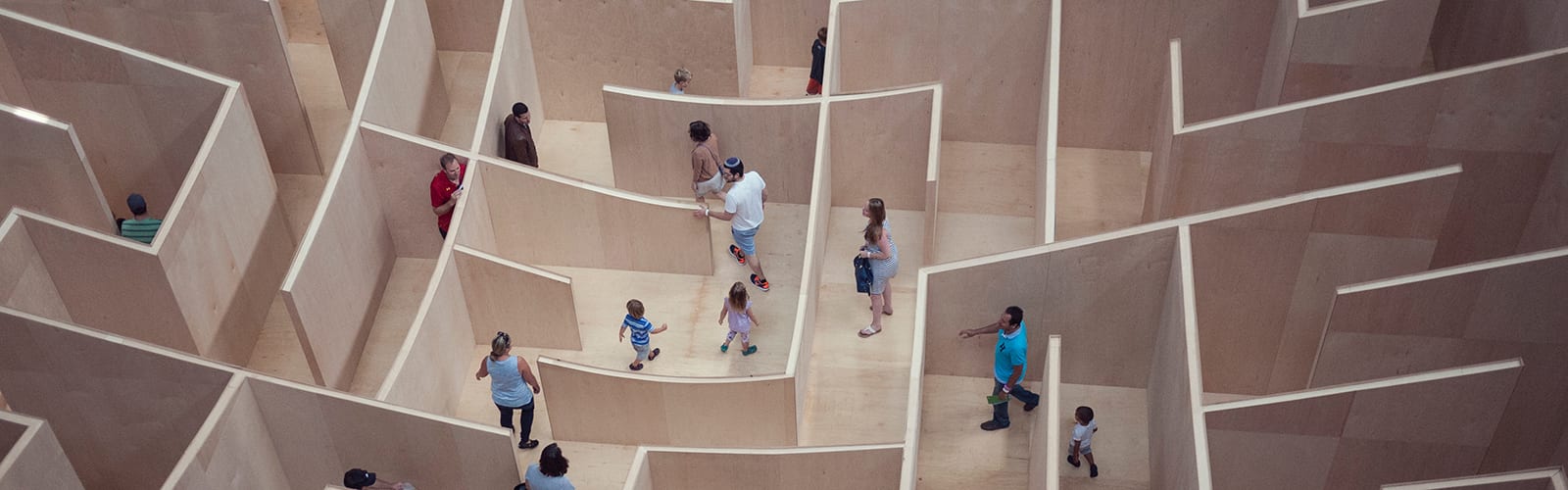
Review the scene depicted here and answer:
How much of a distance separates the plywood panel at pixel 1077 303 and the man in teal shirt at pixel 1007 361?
197 mm

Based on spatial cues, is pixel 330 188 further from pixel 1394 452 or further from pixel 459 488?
pixel 1394 452

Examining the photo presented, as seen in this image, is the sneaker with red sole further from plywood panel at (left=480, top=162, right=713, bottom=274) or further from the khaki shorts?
the khaki shorts

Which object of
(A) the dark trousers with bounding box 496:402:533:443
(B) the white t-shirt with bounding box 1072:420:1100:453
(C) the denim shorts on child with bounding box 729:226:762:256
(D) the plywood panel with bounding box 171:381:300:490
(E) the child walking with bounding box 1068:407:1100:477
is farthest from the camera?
(C) the denim shorts on child with bounding box 729:226:762:256

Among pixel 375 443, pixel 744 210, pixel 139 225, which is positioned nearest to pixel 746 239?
pixel 744 210

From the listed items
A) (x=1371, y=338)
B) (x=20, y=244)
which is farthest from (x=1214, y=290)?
(x=20, y=244)

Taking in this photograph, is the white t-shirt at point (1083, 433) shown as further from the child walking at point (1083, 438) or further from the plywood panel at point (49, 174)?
the plywood panel at point (49, 174)

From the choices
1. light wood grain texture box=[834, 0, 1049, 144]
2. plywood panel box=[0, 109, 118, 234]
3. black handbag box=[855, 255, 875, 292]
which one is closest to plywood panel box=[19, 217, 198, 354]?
plywood panel box=[0, 109, 118, 234]

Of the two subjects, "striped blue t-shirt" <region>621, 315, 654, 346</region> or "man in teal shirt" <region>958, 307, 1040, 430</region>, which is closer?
"man in teal shirt" <region>958, 307, 1040, 430</region>

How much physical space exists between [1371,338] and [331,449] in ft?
26.8

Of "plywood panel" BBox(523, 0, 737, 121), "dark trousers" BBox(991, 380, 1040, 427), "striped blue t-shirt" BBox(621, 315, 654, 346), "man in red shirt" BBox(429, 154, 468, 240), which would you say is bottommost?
"dark trousers" BBox(991, 380, 1040, 427)

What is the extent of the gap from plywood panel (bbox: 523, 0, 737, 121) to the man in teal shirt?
173 inches

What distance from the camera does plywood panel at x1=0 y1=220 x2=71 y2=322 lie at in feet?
38.2

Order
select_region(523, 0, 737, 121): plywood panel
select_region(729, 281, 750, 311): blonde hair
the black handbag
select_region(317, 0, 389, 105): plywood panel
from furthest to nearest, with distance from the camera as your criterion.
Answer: select_region(317, 0, 389, 105): plywood panel < select_region(523, 0, 737, 121): plywood panel < the black handbag < select_region(729, 281, 750, 311): blonde hair

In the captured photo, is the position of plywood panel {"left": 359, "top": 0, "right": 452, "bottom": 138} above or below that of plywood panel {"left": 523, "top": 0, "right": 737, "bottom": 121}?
below
